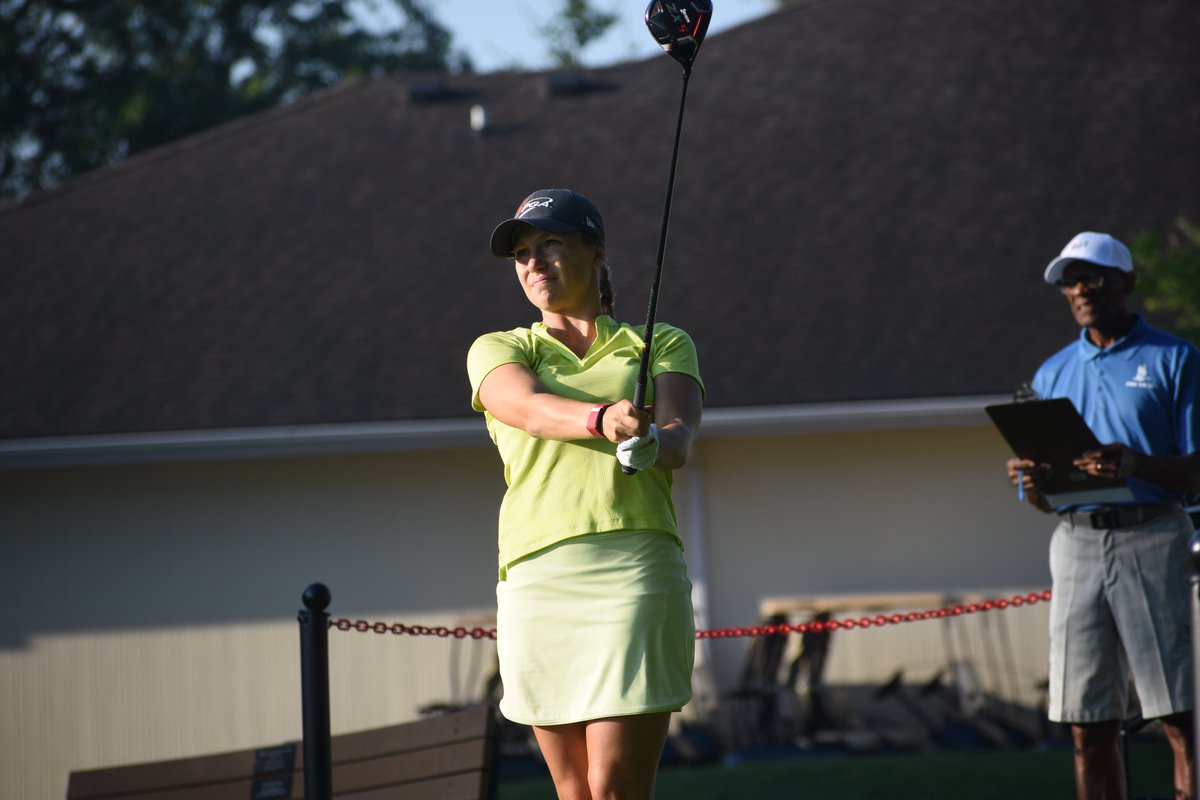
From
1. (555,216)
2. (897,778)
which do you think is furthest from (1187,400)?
(897,778)

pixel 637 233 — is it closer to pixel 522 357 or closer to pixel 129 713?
pixel 129 713

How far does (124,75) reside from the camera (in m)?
24.0

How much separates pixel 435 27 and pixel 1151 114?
18.1 meters

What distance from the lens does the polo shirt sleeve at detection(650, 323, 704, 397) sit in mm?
3504

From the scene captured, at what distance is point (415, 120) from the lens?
14.6 m

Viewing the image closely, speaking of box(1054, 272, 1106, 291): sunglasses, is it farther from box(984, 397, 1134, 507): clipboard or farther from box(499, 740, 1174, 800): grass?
box(499, 740, 1174, 800): grass

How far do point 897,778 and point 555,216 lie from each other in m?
6.12

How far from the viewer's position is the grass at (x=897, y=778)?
8180 millimetres

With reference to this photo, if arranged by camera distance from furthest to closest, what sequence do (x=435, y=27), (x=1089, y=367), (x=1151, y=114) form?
(x=435, y=27) → (x=1151, y=114) → (x=1089, y=367)

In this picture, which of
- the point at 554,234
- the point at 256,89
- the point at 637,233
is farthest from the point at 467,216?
the point at 256,89

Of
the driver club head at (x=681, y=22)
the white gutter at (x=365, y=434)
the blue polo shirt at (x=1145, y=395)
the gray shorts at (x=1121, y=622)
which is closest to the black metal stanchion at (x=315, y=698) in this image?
the driver club head at (x=681, y=22)

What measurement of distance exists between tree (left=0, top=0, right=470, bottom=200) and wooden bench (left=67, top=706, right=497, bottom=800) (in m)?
19.6

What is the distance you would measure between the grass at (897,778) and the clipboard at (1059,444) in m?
3.32

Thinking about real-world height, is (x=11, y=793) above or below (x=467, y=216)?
below
